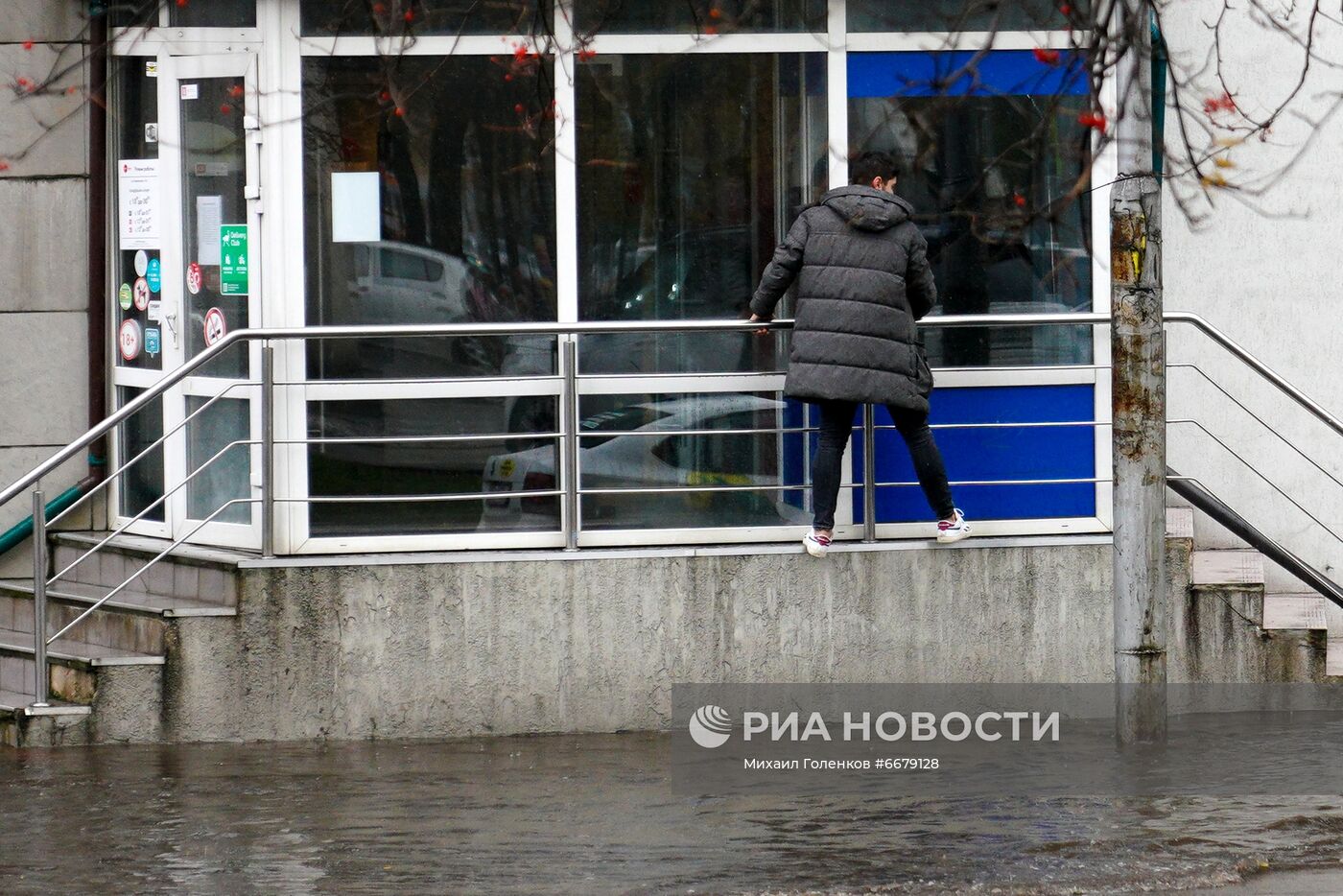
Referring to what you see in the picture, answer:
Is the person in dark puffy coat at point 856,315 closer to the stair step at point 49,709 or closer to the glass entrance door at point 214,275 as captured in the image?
the glass entrance door at point 214,275

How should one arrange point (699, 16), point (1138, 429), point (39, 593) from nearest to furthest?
point (1138, 429)
point (39, 593)
point (699, 16)

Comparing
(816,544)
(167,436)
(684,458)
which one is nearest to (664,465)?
(684,458)

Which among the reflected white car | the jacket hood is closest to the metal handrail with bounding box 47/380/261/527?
the reflected white car

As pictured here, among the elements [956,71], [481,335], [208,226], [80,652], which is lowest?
[80,652]

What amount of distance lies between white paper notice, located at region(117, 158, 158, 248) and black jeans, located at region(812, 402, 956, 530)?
316 centimetres

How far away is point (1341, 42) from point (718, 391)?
3339 millimetres

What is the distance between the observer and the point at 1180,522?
8070mm

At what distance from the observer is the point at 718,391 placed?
302 inches

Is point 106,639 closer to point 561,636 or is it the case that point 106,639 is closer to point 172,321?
point 172,321

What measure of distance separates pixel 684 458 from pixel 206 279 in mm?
2257

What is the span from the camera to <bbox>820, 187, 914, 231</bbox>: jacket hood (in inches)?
285

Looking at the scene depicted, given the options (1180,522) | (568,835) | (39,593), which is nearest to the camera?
(568,835)

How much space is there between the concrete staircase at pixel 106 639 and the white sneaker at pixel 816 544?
233 cm

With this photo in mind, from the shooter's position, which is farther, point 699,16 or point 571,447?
point 699,16
